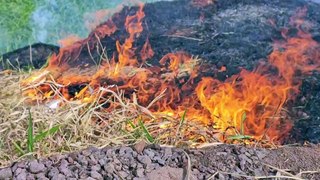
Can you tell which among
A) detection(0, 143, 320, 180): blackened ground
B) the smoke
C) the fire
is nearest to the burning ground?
the fire

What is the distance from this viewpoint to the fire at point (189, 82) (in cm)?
442

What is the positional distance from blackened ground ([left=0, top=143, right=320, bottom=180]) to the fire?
1.80ft

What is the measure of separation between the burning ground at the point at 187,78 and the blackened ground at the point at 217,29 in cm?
1

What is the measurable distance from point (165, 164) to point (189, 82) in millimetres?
1742

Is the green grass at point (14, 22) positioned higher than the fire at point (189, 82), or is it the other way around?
the green grass at point (14, 22)

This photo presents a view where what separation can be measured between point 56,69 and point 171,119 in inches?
65.9

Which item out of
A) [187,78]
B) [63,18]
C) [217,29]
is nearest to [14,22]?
[63,18]

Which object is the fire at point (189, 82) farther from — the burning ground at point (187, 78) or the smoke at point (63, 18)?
the smoke at point (63, 18)

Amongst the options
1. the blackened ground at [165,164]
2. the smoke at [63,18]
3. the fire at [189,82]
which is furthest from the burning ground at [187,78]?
the blackened ground at [165,164]

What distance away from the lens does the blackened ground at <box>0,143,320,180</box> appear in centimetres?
331

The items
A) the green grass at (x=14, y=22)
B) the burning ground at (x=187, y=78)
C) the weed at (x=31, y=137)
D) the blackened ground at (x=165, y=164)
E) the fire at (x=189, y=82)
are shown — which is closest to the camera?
the blackened ground at (x=165, y=164)

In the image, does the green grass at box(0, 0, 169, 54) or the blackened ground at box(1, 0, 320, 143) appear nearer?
the blackened ground at box(1, 0, 320, 143)

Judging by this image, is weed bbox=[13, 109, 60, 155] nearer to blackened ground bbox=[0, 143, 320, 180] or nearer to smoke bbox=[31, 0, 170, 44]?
blackened ground bbox=[0, 143, 320, 180]

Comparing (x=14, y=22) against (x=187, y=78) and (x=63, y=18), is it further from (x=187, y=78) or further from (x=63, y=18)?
(x=187, y=78)
